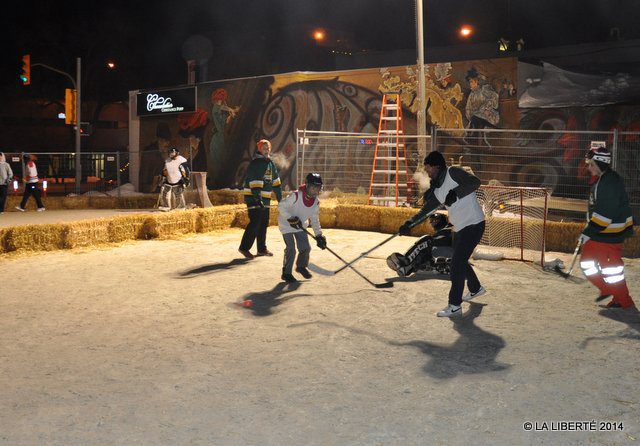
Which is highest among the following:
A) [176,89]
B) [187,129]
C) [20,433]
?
[176,89]

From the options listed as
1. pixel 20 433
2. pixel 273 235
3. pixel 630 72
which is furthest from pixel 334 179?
pixel 20 433

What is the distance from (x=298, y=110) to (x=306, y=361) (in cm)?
1942

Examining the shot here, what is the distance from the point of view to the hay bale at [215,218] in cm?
1507

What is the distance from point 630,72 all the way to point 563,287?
1101 cm

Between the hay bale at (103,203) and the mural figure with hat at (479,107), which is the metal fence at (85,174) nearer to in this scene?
the hay bale at (103,203)

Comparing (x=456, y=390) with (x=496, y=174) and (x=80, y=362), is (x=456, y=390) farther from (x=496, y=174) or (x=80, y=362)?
(x=496, y=174)

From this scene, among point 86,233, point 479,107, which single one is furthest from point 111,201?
point 479,107

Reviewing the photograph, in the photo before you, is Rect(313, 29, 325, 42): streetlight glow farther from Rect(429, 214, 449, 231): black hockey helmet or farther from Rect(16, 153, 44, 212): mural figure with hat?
Rect(429, 214, 449, 231): black hockey helmet

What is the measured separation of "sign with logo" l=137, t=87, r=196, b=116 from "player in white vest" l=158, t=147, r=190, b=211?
10.2 meters

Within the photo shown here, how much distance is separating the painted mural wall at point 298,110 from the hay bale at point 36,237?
12.0 meters

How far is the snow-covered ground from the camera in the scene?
4281mm

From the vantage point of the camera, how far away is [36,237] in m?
12.1

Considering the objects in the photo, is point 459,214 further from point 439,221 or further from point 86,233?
point 86,233

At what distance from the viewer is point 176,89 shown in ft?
95.6
